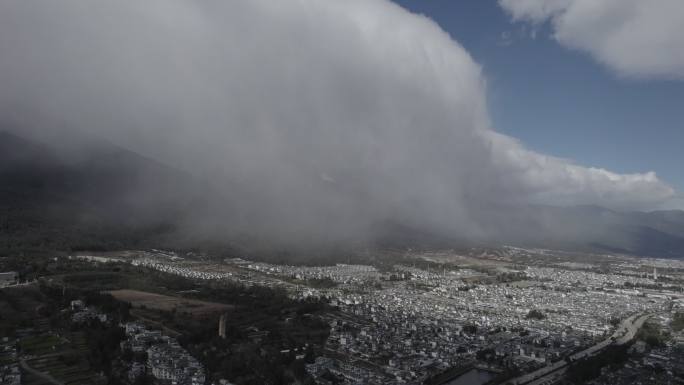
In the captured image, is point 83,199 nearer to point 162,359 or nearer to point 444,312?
point 444,312

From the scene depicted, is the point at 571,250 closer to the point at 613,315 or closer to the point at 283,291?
the point at 613,315

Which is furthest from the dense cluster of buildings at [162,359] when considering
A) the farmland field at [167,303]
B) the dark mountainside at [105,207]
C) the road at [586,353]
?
the dark mountainside at [105,207]

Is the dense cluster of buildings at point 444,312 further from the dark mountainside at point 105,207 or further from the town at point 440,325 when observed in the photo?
the dark mountainside at point 105,207

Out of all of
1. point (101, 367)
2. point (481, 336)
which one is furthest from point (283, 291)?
point (101, 367)

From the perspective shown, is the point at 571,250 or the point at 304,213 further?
the point at 571,250

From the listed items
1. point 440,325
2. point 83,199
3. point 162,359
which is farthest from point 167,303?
point 83,199

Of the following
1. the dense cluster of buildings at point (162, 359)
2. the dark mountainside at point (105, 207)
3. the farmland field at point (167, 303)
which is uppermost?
the dark mountainside at point (105, 207)

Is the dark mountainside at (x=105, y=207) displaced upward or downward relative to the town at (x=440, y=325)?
upward
